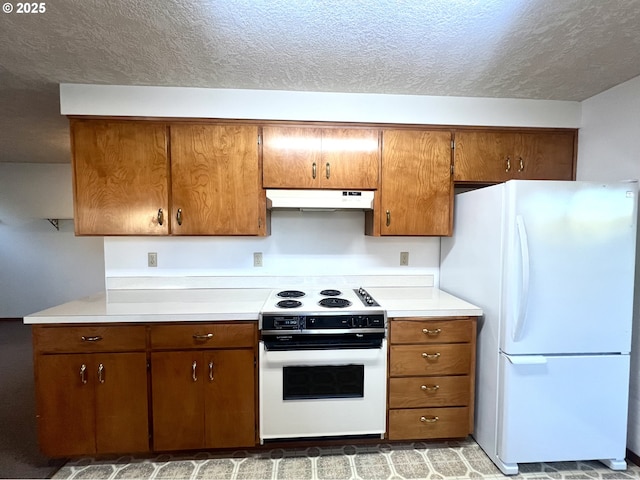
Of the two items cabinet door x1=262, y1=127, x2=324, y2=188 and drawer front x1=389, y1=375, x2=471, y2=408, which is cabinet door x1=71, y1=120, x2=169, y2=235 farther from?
drawer front x1=389, y1=375, x2=471, y2=408

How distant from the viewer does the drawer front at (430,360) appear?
1787 mm

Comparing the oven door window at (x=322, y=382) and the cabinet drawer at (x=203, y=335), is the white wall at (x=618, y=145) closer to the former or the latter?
the oven door window at (x=322, y=382)

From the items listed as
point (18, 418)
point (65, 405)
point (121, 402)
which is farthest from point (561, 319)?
point (18, 418)

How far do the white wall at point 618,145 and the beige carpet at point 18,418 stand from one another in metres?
3.52

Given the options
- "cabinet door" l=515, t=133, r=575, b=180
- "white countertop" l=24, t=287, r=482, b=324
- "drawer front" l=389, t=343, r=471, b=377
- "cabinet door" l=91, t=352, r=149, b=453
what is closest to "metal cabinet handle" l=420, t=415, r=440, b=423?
"drawer front" l=389, t=343, r=471, b=377

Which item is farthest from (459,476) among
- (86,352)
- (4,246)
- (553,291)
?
(4,246)

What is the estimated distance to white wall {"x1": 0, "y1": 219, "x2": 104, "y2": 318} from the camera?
161 inches

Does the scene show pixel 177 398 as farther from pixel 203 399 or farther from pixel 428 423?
pixel 428 423

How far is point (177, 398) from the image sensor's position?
5.58 feet

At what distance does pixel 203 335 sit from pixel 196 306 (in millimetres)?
211

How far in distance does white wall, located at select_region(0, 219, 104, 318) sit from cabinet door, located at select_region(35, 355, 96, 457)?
10.3 feet

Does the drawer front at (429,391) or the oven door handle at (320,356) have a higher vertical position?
the oven door handle at (320,356)

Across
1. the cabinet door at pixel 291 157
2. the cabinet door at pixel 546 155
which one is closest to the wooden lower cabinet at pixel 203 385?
the cabinet door at pixel 291 157

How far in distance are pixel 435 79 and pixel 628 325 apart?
1.84 metres
